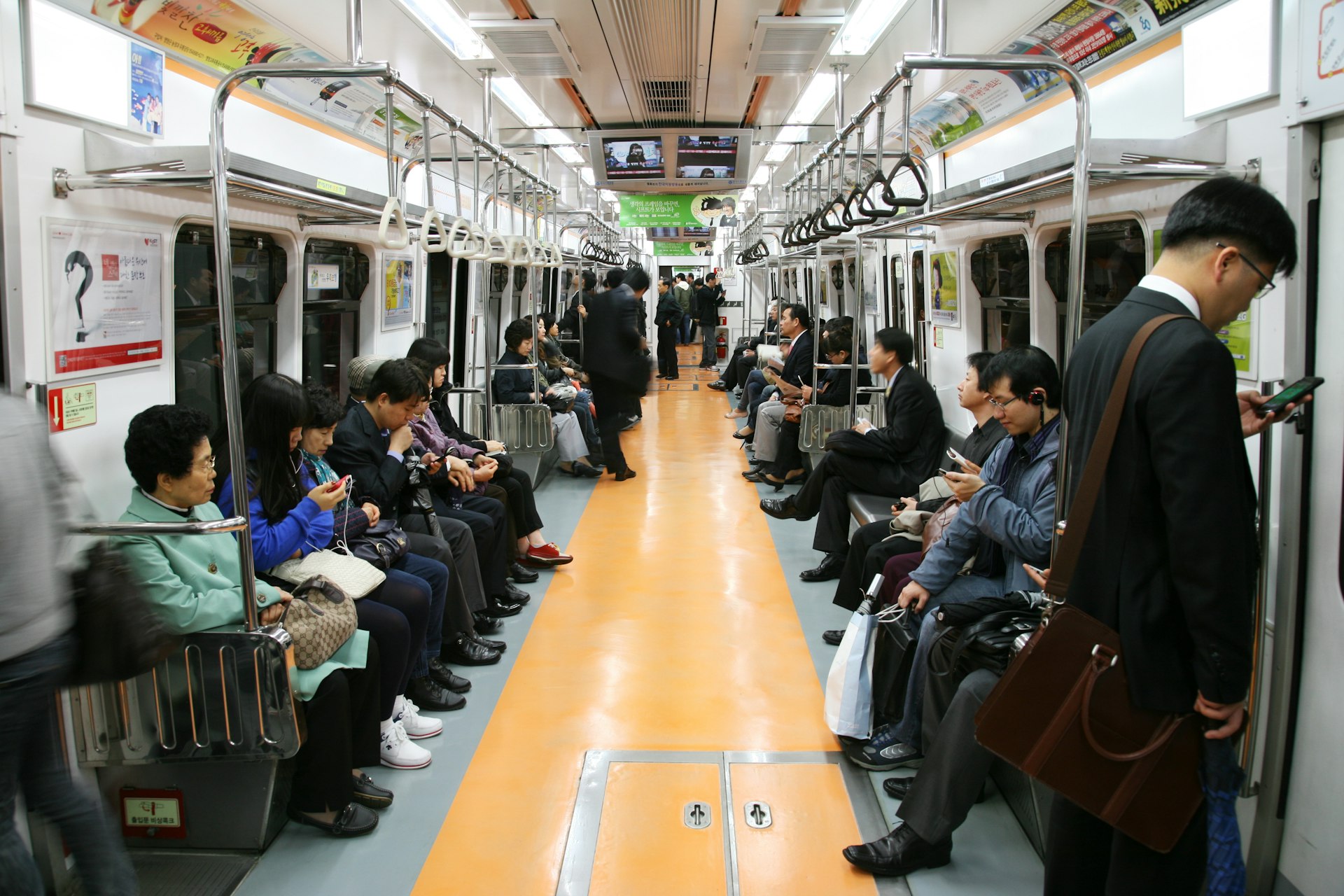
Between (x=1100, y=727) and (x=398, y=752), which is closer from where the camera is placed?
(x=1100, y=727)

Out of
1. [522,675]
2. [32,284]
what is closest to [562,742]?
[522,675]

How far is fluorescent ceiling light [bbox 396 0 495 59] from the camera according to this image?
199 inches

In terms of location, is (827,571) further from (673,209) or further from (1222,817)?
(673,209)

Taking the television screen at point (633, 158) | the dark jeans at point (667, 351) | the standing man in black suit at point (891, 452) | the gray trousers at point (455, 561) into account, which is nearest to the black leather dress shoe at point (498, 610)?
the gray trousers at point (455, 561)

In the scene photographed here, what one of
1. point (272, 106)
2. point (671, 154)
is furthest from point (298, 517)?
point (671, 154)

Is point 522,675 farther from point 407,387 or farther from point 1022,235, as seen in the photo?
point 1022,235

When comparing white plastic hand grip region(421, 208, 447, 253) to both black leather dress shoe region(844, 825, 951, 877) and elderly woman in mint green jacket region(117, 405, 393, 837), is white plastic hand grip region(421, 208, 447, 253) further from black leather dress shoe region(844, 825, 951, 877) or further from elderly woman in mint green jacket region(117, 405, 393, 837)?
black leather dress shoe region(844, 825, 951, 877)

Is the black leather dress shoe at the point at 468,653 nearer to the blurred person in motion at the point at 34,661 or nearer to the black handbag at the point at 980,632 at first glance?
the black handbag at the point at 980,632

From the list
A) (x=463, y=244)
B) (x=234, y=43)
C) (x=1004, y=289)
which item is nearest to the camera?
(x=234, y=43)

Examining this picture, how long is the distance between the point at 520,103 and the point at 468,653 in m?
5.33

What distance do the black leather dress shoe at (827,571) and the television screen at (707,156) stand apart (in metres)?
5.29

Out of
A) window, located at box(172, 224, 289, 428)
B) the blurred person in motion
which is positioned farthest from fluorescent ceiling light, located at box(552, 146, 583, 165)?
the blurred person in motion

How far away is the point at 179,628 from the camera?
269 centimetres

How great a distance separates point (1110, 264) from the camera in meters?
4.15
